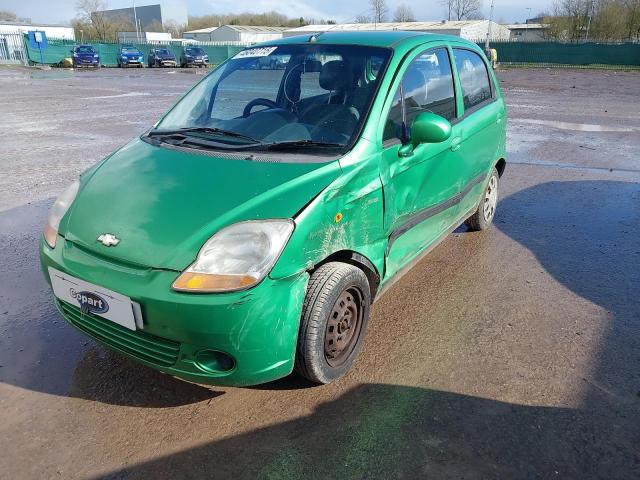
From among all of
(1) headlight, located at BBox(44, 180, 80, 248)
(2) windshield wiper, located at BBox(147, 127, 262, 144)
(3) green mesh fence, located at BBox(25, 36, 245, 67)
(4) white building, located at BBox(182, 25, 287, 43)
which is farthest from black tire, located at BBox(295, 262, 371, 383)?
(4) white building, located at BBox(182, 25, 287, 43)

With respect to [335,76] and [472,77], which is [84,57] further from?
[335,76]

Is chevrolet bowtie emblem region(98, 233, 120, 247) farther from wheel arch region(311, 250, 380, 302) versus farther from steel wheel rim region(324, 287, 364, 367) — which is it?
steel wheel rim region(324, 287, 364, 367)

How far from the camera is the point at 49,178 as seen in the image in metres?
6.57

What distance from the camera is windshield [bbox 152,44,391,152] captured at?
2.91 m

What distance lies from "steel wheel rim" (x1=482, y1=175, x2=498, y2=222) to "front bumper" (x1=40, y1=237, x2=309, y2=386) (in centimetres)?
305

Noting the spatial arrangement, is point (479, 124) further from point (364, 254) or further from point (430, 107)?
point (364, 254)

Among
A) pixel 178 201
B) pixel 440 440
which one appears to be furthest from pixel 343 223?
pixel 440 440

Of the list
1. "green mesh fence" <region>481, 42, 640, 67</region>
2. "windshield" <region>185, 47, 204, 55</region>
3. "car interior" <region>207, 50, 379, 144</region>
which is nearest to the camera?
"car interior" <region>207, 50, 379, 144</region>

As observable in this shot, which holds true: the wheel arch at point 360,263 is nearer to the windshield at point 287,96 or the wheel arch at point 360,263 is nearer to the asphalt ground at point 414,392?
the asphalt ground at point 414,392

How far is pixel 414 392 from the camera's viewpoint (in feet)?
8.65

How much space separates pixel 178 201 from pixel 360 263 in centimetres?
97

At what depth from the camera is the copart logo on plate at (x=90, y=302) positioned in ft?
7.46

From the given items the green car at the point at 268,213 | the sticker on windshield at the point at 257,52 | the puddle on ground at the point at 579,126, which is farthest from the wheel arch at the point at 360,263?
the puddle on ground at the point at 579,126

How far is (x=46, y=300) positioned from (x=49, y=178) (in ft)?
11.9
